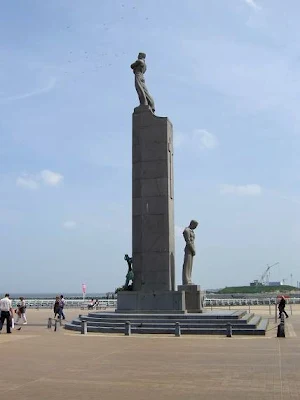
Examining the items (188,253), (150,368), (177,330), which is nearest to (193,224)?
(188,253)

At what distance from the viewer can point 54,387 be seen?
10.1m

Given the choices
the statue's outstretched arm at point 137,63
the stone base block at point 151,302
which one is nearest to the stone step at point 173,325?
the stone base block at point 151,302

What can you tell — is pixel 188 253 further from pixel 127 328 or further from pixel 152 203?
pixel 127 328

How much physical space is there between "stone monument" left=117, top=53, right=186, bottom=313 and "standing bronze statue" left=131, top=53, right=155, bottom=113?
9.5 inches

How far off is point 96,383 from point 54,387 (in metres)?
0.80

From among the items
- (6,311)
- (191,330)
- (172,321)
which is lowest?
(191,330)

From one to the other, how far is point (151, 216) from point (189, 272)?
10.1 ft

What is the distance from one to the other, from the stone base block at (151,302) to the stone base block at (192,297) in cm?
46

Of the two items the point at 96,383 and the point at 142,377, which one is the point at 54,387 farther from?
the point at 142,377

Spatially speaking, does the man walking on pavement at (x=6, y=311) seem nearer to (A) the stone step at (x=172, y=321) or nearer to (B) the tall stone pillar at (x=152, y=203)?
(A) the stone step at (x=172, y=321)

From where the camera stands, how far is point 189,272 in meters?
25.8

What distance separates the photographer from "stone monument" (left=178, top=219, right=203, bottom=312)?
24.7 metres

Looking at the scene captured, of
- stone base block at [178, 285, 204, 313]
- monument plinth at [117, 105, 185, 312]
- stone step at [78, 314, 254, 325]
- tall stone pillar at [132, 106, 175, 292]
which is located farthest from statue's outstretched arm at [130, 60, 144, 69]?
stone step at [78, 314, 254, 325]

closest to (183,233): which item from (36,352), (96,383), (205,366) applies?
(36,352)
